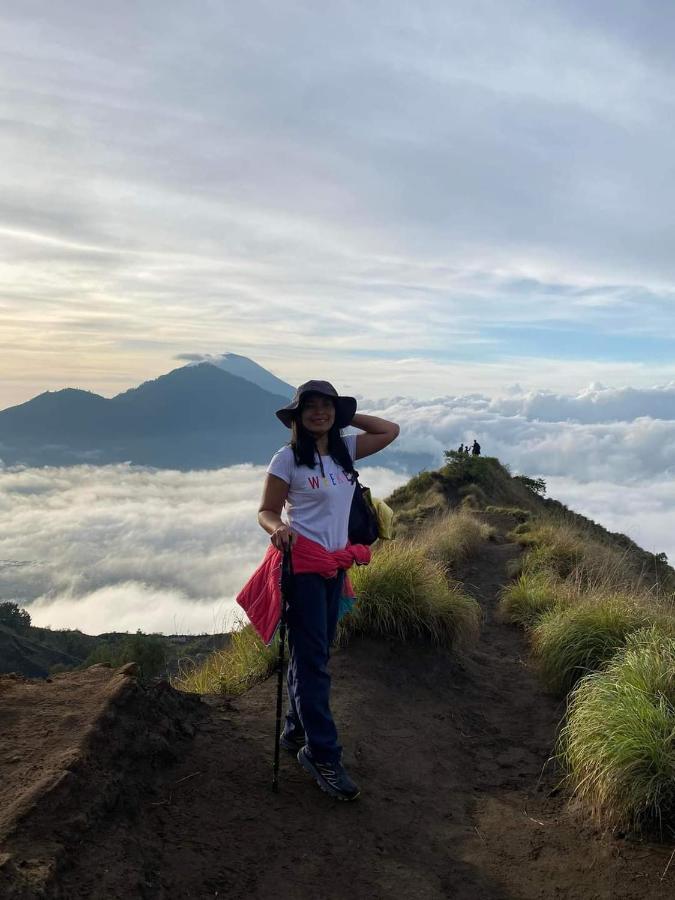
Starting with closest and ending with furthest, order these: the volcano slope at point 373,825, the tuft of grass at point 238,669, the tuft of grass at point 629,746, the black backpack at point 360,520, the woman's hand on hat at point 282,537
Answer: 1. the volcano slope at point 373,825
2. the tuft of grass at point 629,746
3. the woman's hand on hat at point 282,537
4. the black backpack at point 360,520
5. the tuft of grass at point 238,669

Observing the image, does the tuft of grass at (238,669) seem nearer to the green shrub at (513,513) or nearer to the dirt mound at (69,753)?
the dirt mound at (69,753)

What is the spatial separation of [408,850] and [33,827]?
2.12m

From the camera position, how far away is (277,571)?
172 inches

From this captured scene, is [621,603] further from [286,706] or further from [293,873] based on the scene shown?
[293,873]

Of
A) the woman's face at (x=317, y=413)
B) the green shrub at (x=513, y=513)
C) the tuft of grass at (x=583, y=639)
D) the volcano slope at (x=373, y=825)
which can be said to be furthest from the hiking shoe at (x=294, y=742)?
the green shrub at (x=513, y=513)

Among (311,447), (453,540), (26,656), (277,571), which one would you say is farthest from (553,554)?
(26,656)

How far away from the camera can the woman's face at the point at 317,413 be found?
4273 millimetres

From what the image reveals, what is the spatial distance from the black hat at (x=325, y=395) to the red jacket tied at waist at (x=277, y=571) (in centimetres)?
81

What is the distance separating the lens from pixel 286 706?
18.1ft

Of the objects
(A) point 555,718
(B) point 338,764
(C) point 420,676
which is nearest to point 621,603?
(A) point 555,718

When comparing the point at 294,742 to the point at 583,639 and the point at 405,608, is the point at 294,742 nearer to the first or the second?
the point at 405,608

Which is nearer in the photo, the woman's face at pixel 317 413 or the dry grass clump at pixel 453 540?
the woman's face at pixel 317 413

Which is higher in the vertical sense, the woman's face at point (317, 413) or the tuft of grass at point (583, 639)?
the woman's face at point (317, 413)

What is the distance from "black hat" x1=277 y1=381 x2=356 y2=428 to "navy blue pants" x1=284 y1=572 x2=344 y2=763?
3.47 feet
